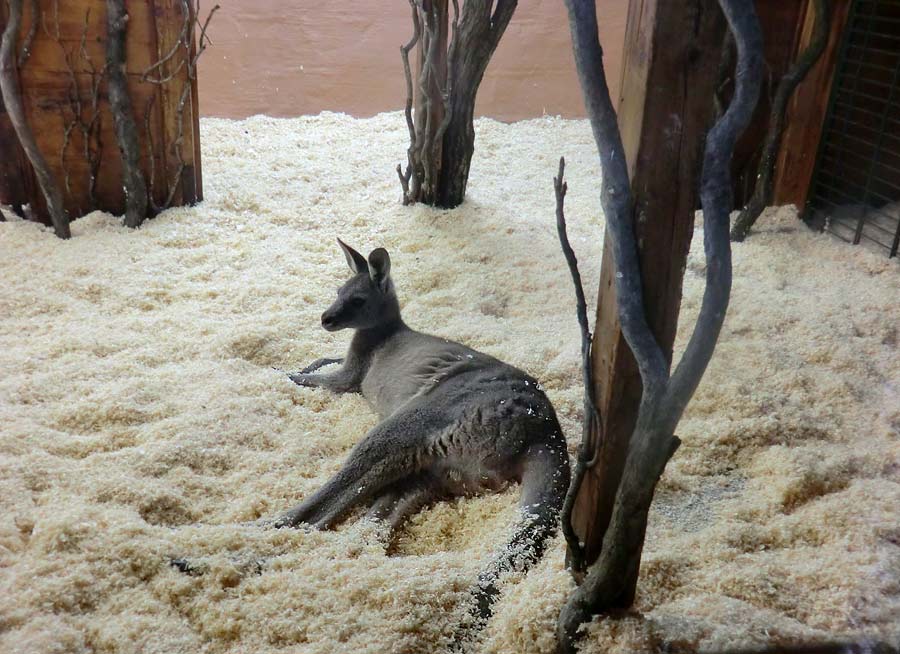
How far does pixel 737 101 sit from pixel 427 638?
54.2 inches

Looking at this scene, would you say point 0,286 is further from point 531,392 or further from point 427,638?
point 427,638

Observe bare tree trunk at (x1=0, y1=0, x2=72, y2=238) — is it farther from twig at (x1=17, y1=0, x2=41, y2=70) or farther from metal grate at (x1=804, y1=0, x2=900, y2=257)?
metal grate at (x1=804, y1=0, x2=900, y2=257)

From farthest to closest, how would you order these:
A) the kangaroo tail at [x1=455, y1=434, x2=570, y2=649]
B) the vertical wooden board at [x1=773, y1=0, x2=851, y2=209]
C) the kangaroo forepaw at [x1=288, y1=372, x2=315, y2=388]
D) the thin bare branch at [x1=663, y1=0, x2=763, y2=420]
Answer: the vertical wooden board at [x1=773, y1=0, x2=851, y2=209] → the kangaroo forepaw at [x1=288, y1=372, x2=315, y2=388] → the kangaroo tail at [x1=455, y1=434, x2=570, y2=649] → the thin bare branch at [x1=663, y1=0, x2=763, y2=420]

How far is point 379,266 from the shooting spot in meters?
3.56

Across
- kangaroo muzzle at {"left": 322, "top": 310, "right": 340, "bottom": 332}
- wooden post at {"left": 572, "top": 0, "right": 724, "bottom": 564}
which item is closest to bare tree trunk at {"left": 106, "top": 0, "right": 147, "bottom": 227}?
kangaroo muzzle at {"left": 322, "top": 310, "right": 340, "bottom": 332}

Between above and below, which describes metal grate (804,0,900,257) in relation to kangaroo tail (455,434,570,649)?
above

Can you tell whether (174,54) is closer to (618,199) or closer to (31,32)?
(31,32)

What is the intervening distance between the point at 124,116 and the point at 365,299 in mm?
2308

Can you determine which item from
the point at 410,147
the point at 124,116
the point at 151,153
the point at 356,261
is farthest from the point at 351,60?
the point at 356,261

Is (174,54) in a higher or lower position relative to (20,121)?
higher

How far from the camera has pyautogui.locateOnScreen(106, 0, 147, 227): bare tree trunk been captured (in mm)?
4660

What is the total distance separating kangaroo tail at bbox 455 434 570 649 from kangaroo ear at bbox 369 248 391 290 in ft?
4.27

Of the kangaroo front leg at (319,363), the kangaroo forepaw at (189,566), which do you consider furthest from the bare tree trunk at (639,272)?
the kangaroo front leg at (319,363)

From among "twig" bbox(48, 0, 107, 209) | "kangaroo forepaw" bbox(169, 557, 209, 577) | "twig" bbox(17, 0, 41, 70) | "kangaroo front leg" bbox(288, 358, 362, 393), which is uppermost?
"twig" bbox(17, 0, 41, 70)
